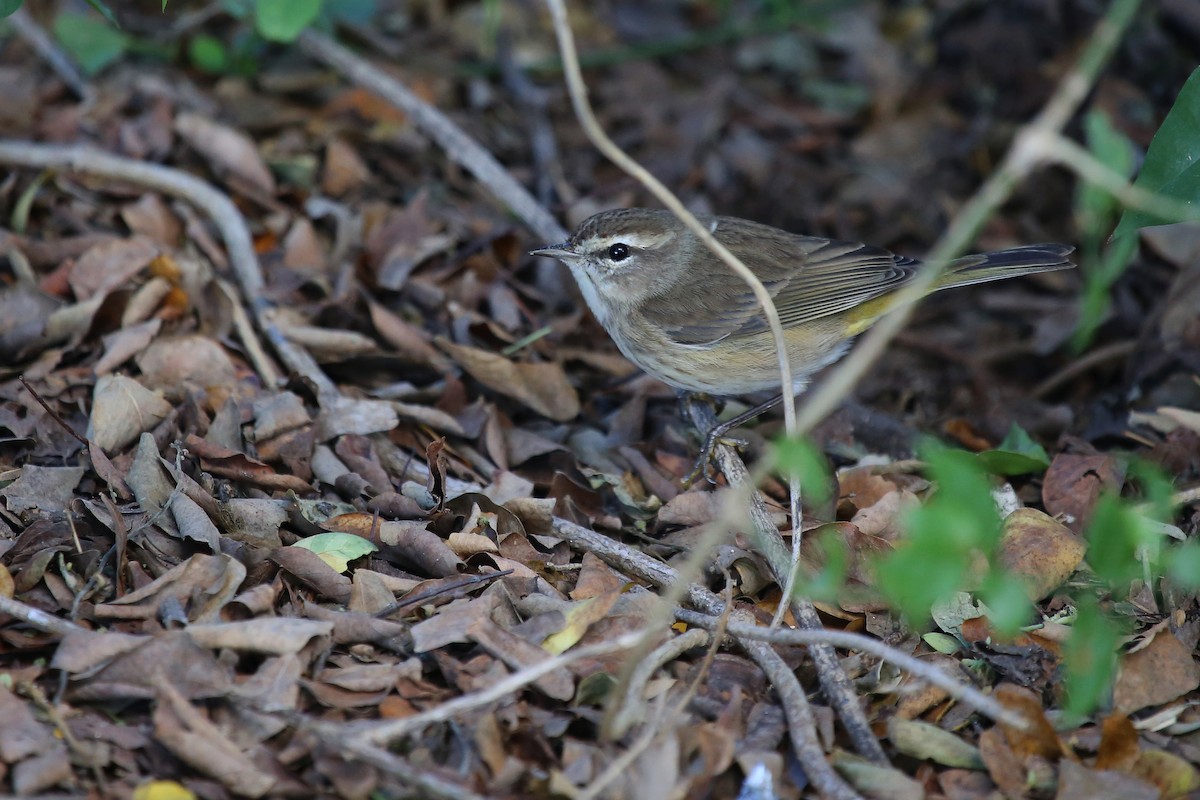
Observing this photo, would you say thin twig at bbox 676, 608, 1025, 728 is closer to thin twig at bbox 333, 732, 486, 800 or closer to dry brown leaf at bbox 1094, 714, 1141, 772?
dry brown leaf at bbox 1094, 714, 1141, 772

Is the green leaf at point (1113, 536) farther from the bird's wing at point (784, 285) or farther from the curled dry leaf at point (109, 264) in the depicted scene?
the curled dry leaf at point (109, 264)

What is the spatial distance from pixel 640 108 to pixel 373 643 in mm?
5607

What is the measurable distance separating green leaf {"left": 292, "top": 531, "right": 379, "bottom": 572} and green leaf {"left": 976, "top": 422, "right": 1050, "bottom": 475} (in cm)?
290

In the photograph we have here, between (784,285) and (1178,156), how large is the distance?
2075 millimetres

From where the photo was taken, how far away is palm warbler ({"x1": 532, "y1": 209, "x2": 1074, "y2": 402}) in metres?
6.00

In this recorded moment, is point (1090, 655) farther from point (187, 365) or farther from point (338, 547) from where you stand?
point (187, 365)

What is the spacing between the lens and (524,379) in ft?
19.7

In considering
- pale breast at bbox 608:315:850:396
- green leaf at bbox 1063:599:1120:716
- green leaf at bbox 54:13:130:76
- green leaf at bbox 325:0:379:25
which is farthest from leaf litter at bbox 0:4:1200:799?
green leaf at bbox 1063:599:1120:716

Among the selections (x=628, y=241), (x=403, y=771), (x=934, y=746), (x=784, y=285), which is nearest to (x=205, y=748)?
(x=403, y=771)

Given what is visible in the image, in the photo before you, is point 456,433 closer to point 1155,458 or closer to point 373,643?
point 373,643

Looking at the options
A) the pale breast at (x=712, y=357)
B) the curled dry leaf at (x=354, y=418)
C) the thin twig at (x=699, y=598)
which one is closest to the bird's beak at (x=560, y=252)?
the pale breast at (x=712, y=357)

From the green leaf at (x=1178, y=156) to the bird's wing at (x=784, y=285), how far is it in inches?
61.7

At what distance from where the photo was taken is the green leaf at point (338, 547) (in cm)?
448

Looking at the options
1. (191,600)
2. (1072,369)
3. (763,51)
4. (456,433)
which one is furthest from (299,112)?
(1072,369)
